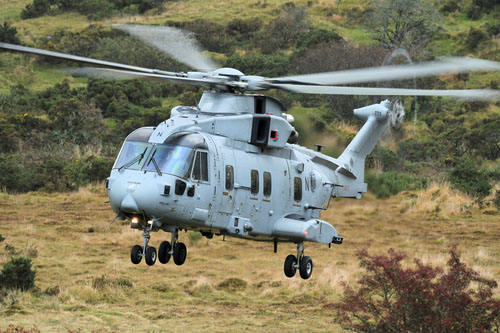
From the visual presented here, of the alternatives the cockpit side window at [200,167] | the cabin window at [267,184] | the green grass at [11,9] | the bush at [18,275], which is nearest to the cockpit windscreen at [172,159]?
the cockpit side window at [200,167]

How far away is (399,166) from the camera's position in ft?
161

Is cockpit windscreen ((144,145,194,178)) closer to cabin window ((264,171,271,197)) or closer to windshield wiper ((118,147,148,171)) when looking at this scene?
windshield wiper ((118,147,148,171))

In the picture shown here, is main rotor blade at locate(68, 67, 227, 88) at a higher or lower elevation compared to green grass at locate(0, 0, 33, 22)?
lower

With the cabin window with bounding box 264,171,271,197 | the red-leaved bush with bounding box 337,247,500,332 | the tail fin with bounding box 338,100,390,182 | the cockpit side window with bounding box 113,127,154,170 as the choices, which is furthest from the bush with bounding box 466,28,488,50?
the cockpit side window with bounding box 113,127,154,170

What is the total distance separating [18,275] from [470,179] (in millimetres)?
25146

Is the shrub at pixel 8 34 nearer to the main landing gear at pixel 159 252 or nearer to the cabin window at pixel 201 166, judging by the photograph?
the main landing gear at pixel 159 252

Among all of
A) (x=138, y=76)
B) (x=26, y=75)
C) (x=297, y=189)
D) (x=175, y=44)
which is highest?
(x=26, y=75)

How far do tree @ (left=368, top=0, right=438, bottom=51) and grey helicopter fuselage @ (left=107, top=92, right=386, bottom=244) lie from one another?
5741 centimetres

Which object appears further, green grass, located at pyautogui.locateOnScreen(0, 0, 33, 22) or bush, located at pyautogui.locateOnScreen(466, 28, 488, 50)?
green grass, located at pyautogui.locateOnScreen(0, 0, 33, 22)

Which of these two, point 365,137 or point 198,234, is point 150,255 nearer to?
point 365,137

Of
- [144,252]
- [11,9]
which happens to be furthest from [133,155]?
[11,9]

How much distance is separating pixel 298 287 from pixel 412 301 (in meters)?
11.3

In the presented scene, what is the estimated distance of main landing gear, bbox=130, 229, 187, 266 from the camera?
766 inches

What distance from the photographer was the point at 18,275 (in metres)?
42.5
